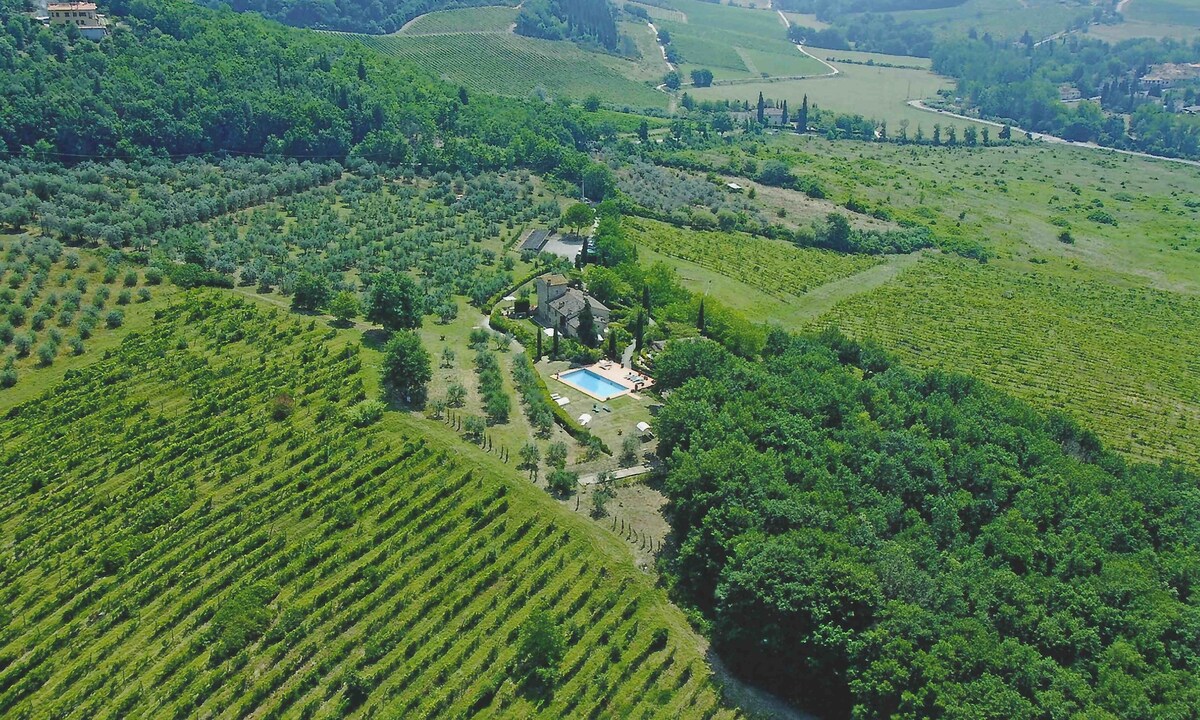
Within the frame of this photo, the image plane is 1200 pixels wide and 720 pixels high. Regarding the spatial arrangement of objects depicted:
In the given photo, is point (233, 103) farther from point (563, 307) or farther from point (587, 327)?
point (587, 327)

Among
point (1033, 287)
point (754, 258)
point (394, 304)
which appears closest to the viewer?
point (394, 304)

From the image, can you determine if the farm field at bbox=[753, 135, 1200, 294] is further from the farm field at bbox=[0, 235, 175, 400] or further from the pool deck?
the farm field at bbox=[0, 235, 175, 400]

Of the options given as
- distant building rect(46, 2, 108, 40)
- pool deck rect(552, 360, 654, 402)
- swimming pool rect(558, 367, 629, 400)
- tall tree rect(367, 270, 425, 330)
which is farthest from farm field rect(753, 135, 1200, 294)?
distant building rect(46, 2, 108, 40)

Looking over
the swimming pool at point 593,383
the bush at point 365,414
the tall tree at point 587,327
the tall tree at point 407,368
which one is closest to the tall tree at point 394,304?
the tall tree at point 407,368

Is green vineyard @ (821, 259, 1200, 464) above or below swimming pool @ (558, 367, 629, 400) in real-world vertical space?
below

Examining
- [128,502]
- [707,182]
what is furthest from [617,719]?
[707,182]

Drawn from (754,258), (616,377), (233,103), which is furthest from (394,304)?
(233,103)
